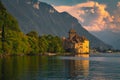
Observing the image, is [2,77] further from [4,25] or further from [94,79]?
[4,25]

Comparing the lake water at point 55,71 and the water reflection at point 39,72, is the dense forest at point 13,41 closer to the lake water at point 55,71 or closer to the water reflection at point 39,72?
the lake water at point 55,71

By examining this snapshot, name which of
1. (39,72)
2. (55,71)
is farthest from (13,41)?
(39,72)

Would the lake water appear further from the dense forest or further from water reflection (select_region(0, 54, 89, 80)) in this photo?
the dense forest

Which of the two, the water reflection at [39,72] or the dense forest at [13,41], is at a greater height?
the dense forest at [13,41]

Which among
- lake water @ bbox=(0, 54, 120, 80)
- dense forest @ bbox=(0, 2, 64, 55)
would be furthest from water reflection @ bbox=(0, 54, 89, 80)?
dense forest @ bbox=(0, 2, 64, 55)

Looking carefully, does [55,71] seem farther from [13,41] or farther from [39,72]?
[13,41]

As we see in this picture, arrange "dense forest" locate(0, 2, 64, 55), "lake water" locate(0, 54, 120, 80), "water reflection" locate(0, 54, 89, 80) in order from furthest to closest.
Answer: "dense forest" locate(0, 2, 64, 55), "lake water" locate(0, 54, 120, 80), "water reflection" locate(0, 54, 89, 80)

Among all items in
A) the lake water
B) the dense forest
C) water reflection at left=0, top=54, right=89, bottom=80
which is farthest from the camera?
the dense forest

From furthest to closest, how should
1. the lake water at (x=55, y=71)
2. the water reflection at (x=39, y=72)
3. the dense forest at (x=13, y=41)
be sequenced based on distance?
the dense forest at (x=13, y=41)
the lake water at (x=55, y=71)
the water reflection at (x=39, y=72)

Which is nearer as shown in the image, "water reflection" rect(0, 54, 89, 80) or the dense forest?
"water reflection" rect(0, 54, 89, 80)

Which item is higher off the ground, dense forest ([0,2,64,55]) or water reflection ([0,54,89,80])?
dense forest ([0,2,64,55])

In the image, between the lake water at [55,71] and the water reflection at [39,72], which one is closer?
the water reflection at [39,72]

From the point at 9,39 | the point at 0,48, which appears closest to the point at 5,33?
the point at 9,39

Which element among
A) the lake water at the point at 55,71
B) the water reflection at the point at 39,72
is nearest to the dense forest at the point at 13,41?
the lake water at the point at 55,71
